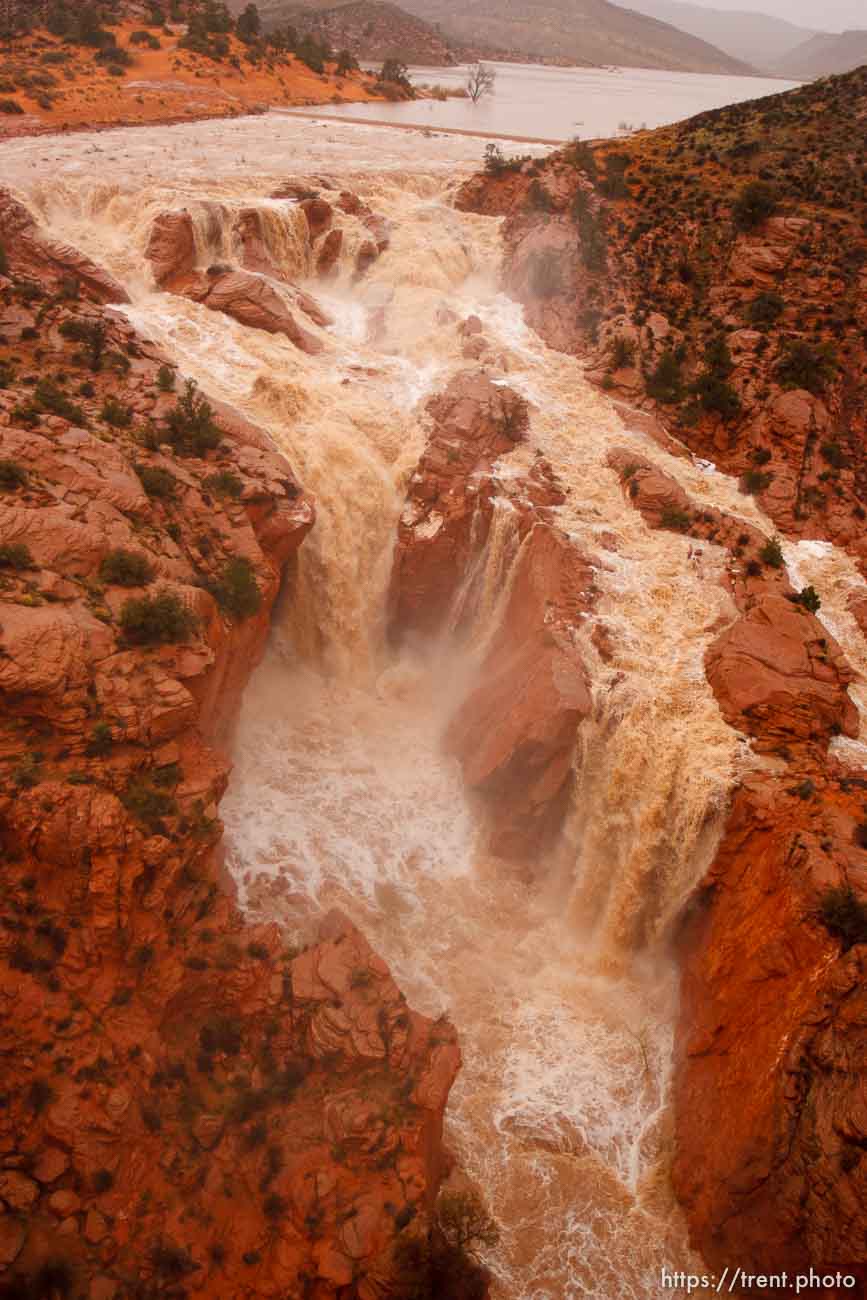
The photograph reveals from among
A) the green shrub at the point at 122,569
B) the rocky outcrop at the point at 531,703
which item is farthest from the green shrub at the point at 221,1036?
the green shrub at the point at 122,569

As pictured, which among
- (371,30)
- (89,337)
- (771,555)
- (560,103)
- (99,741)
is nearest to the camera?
(99,741)

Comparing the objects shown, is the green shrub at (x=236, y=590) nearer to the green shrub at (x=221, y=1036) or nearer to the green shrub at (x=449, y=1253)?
the green shrub at (x=221, y=1036)

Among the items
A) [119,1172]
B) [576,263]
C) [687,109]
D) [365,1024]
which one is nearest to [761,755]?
[365,1024]

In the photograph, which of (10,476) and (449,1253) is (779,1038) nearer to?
(449,1253)

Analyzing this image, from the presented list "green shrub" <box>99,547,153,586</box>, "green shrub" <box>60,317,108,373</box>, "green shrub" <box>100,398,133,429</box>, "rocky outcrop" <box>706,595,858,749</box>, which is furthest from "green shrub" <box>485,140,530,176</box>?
"green shrub" <box>99,547,153,586</box>

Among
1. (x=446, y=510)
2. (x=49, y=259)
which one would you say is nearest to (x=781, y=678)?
(x=446, y=510)

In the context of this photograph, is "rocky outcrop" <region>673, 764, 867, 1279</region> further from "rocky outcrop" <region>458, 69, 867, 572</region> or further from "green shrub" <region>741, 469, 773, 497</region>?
"rocky outcrop" <region>458, 69, 867, 572</region>

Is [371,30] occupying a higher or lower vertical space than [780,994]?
higher
